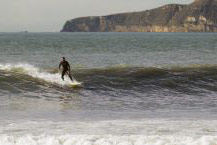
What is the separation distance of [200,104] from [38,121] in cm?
675

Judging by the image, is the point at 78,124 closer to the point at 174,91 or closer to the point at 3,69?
the point at 174,91

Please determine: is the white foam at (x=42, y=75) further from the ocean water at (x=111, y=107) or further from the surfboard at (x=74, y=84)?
the surfboard at (x=74, y=84)

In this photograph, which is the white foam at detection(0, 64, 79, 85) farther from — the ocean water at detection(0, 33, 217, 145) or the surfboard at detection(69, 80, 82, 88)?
the surfboard at detection(69, 80, 82, 88)

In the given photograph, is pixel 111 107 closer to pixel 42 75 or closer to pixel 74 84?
pixel 74 84

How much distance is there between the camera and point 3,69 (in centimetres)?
2916

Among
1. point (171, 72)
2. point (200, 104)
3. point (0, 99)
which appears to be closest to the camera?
point (200, 104)

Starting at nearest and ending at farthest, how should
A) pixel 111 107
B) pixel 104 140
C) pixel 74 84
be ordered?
pixel 104 140 < pixel 111 107 < pixel 74 84

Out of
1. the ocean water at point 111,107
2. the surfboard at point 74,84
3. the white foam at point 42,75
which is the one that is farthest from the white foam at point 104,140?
the white foam at point 42,75

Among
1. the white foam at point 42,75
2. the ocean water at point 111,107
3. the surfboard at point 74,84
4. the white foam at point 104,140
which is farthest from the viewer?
the white foam at point 42,75

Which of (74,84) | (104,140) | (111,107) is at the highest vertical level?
(104,140)

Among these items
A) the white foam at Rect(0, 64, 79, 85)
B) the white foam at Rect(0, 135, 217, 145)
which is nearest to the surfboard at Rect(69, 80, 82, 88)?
the white foam at Rect(0, 64, 79, 85)

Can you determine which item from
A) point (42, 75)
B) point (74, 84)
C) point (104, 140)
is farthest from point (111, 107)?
point (42, 75)

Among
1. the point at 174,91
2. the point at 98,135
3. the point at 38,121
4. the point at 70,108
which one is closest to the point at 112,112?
the point at 70,108

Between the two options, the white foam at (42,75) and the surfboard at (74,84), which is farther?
the white foam at (42,75)
